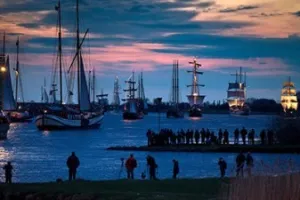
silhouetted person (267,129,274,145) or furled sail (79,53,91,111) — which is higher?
furled sail (79,53,91,111)

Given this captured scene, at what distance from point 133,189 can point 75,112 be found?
97.6 meters

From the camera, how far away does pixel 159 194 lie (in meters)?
24.5

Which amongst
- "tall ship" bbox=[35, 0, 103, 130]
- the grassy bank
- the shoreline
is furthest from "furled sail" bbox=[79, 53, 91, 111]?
the grassy bank

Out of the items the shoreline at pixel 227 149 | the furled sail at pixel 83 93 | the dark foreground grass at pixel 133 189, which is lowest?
the shoreline at pixel 227 149

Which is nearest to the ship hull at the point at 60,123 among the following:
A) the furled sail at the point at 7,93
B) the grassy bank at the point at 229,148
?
the furled sail at the point at 7,93

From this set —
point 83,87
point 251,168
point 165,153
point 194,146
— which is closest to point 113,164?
point 165,153

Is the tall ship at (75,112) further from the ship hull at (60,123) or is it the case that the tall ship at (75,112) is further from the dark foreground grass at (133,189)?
the dark foreground grass at (133,189)

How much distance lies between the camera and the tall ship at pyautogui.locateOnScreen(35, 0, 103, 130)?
115m

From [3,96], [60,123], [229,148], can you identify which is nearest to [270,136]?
[229,148]

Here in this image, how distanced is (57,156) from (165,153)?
1079cm

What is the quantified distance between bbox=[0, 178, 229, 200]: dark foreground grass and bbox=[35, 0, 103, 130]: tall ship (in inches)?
3360

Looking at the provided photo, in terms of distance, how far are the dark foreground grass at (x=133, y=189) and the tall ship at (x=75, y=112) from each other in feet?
280

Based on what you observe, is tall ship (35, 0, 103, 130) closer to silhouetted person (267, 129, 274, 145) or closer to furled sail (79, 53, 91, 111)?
furled sail (79, 53, 91, 111)

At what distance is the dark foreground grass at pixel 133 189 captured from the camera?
24156mm
